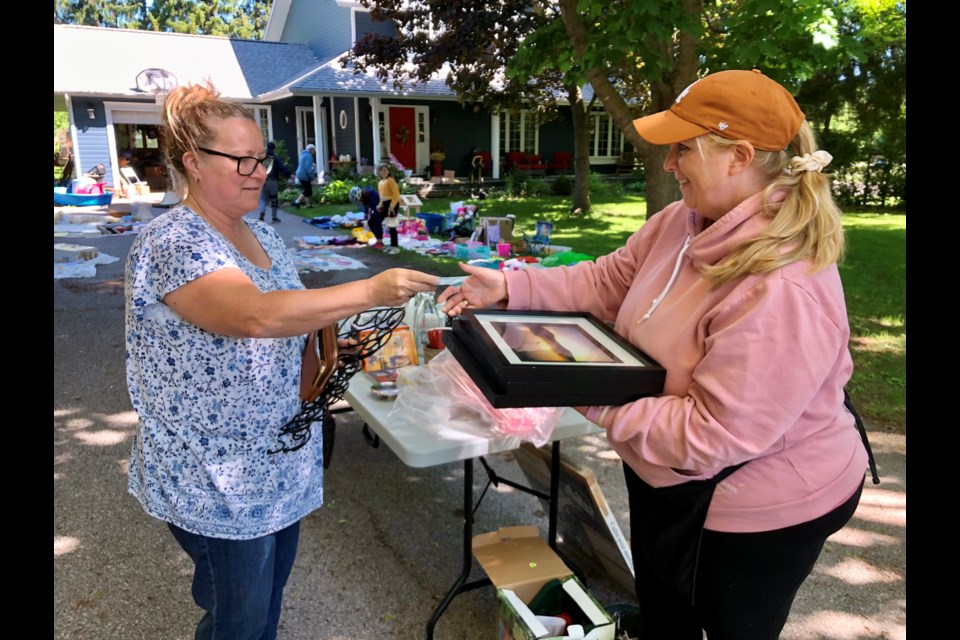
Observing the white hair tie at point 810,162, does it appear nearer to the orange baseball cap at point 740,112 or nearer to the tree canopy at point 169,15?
the orange baseball cap at point 740,112

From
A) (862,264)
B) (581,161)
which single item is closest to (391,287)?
(862,264)

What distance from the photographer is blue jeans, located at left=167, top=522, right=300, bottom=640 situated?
1.82 meters

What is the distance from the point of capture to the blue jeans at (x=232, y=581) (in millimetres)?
1822

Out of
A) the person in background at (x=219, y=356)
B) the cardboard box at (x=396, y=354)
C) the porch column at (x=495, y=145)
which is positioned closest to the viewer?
the person in background at (x=219, y=356)

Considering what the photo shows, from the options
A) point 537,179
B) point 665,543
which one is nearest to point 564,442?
point 665,543

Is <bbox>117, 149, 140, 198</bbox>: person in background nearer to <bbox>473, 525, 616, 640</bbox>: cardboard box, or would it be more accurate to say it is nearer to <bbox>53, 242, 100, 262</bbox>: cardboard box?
<bbox>53, 242, 100, 262</bbox>: cardboard box

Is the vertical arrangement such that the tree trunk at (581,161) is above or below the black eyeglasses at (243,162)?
above

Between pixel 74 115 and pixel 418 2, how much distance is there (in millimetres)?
12874

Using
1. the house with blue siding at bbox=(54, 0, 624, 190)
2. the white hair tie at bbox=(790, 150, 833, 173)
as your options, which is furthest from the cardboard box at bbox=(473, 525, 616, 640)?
the house with blue siding at bbox=(54, 0, 624, 190)

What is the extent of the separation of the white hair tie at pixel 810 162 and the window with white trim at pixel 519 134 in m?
23.6

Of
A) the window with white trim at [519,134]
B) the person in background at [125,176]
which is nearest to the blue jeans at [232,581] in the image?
the person in background at [125,176]

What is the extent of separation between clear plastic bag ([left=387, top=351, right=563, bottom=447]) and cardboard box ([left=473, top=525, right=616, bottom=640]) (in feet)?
1.78

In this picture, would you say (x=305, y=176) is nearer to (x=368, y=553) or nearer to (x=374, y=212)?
(x=374, y=212)
